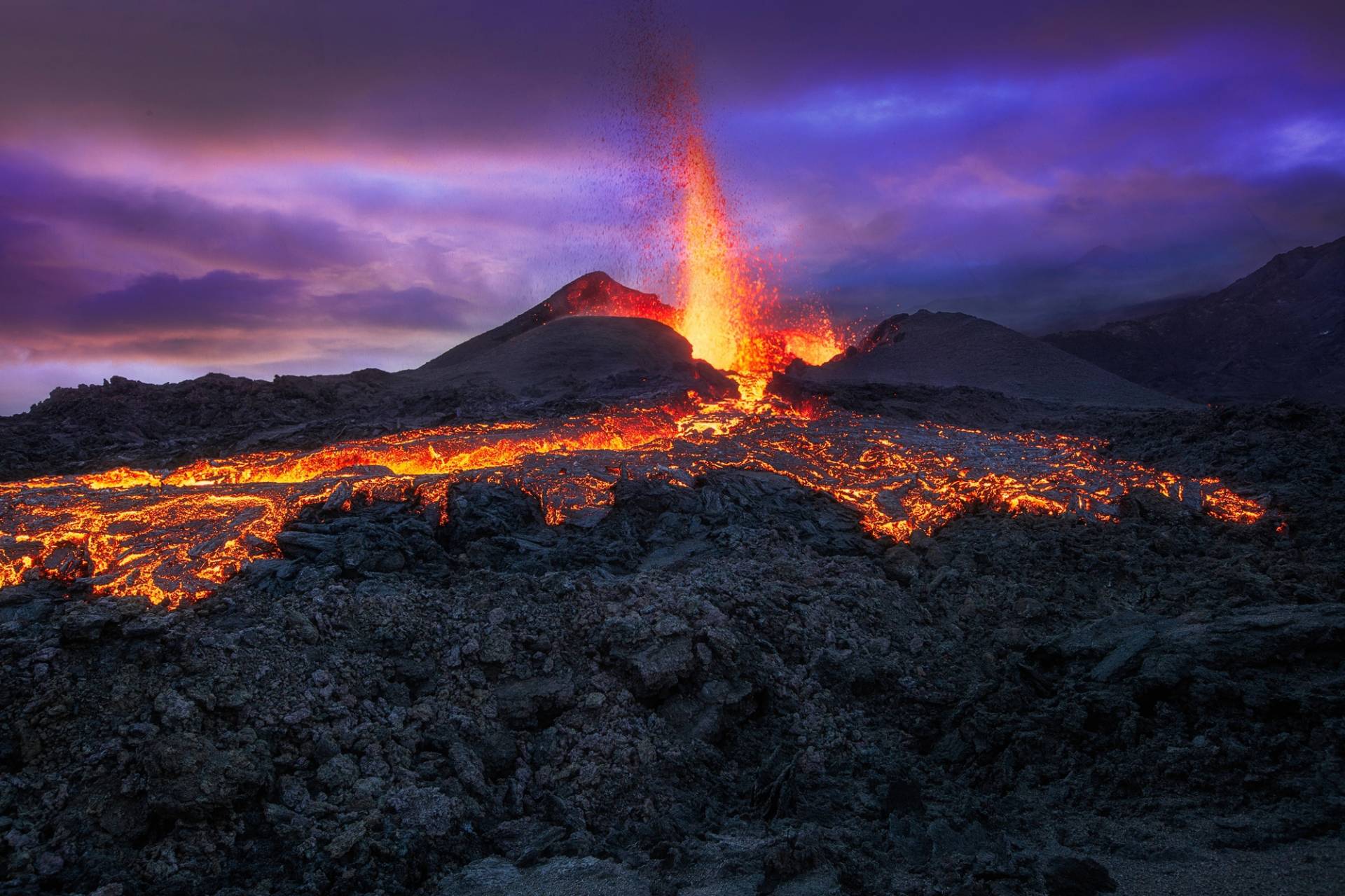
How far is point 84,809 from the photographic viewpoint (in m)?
4.58

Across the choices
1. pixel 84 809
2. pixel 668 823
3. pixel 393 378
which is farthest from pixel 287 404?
pixel 668 823

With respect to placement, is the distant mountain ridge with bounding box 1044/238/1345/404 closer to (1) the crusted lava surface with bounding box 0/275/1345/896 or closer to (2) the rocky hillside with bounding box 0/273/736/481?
(2) the rocky hillside with bounding box 0/273/736/481

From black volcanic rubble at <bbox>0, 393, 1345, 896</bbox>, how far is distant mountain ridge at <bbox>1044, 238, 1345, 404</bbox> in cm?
3335

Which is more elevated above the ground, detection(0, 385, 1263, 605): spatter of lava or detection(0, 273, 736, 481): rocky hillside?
detection(0, 273, 736, 481): rocky hillside

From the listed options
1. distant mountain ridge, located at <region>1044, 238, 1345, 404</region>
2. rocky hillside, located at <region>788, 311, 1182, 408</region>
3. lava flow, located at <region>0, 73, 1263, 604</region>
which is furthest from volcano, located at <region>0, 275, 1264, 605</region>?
distant mountain ridge, located at <region>1044, 238, 1345, 404</region>

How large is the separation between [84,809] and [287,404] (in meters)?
17.4

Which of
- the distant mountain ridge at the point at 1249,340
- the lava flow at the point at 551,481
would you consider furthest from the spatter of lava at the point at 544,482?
the distant mountain ridge at the point at 1249,340

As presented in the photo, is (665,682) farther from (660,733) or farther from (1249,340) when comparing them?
(1249,340)

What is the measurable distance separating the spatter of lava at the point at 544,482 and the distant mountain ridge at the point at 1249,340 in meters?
26.5

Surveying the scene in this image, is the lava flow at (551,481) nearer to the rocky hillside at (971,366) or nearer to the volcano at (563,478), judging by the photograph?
the volcano at (563,478)

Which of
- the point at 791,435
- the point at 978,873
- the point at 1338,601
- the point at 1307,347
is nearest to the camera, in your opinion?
the point at 978,873

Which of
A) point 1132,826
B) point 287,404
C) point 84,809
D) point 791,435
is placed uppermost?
point 287,404

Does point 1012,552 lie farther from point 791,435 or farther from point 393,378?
point 393,378

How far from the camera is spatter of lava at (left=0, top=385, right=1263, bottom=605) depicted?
776cm
